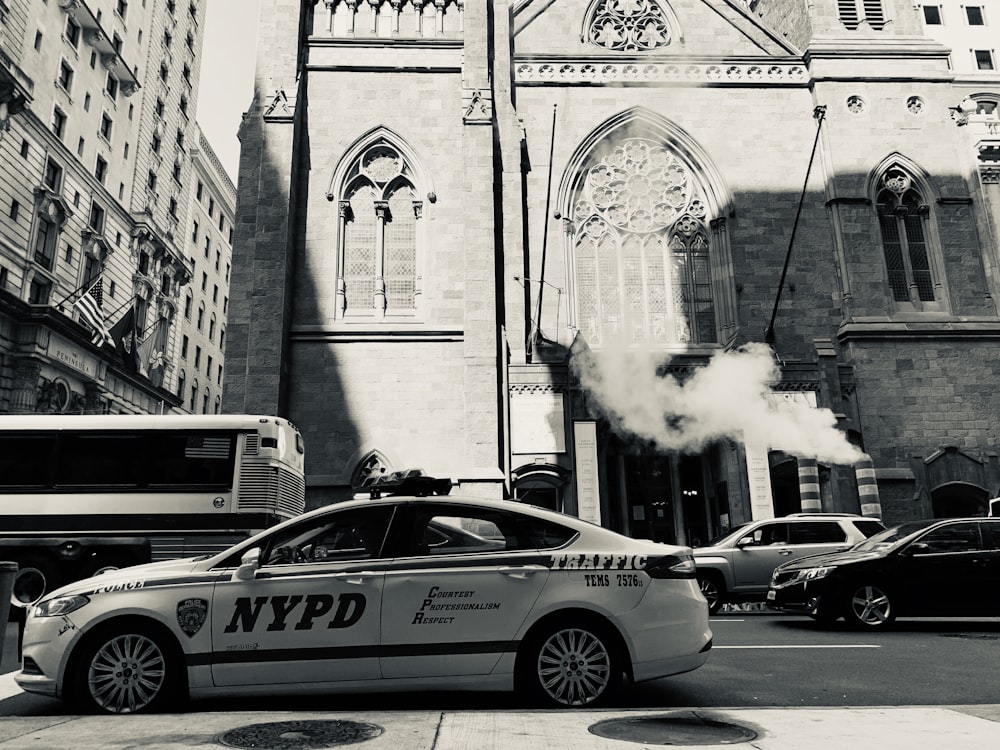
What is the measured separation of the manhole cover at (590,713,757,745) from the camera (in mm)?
4262

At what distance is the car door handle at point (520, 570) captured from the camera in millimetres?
5480

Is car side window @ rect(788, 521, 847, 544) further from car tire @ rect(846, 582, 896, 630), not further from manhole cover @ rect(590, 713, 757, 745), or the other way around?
manhole cover @ rect(590, 713, 757, 745)

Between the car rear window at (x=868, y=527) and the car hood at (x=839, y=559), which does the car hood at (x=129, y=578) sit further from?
the car rear window at (x=868, y=527)

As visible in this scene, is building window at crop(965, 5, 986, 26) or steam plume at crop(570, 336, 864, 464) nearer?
steam plume at crop(570, 336, 864, 464)

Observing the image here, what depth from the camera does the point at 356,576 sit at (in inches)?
215

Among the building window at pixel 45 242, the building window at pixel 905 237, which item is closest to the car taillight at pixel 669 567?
the building window at pixel 905 237

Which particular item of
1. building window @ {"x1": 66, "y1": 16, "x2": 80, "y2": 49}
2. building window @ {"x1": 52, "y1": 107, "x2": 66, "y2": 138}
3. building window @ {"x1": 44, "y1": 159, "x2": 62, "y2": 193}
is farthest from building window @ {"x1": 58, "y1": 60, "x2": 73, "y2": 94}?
building window @ {"x1": 44, "y1": 159, "x2": 62, "y2": 193}

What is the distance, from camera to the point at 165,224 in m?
47.7

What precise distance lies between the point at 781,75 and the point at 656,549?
22.3 m

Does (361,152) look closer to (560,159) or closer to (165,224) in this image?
(560,159)

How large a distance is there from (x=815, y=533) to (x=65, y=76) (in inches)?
1490

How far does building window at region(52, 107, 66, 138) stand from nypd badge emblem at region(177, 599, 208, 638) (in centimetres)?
3626

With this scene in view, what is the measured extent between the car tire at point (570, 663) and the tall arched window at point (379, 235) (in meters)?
16.3

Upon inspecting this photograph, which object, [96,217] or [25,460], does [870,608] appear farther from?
[96,217]
